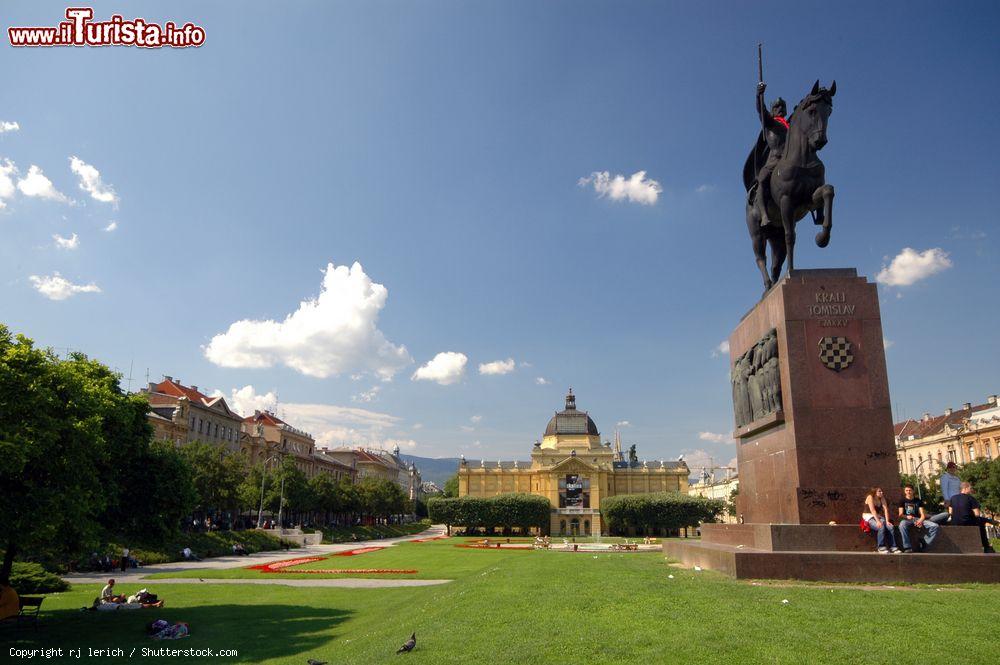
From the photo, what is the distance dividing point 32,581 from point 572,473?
305 feet

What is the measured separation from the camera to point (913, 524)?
1131 centimetres

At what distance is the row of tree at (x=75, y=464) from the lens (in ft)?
43.0

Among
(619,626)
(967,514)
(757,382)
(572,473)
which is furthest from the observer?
(572,473)

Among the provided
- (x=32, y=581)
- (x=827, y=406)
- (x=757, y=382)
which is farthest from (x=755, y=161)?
(x=32, y=581)

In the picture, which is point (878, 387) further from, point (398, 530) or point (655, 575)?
point (398, 530)

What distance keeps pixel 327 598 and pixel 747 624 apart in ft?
54.1

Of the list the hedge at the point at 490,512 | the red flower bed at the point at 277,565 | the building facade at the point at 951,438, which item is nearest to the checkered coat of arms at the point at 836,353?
the red flower bed at the point at 277,565

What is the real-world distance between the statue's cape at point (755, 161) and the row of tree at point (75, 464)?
694 inches

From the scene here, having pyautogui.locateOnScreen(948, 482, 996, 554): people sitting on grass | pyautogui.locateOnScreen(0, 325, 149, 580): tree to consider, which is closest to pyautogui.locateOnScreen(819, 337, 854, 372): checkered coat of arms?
pyautogui.locateOnScreen(948, 482, 996, 554): people sitting on grass

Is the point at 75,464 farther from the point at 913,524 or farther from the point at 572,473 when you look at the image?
the point at 572,473

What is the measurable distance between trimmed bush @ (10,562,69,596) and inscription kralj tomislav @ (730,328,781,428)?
2349 cm

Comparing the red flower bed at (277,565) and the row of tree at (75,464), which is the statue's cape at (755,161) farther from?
the red flower bed at (277,565)

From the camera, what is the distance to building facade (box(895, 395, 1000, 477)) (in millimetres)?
69438

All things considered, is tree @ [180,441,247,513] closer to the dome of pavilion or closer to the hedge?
the hedge
